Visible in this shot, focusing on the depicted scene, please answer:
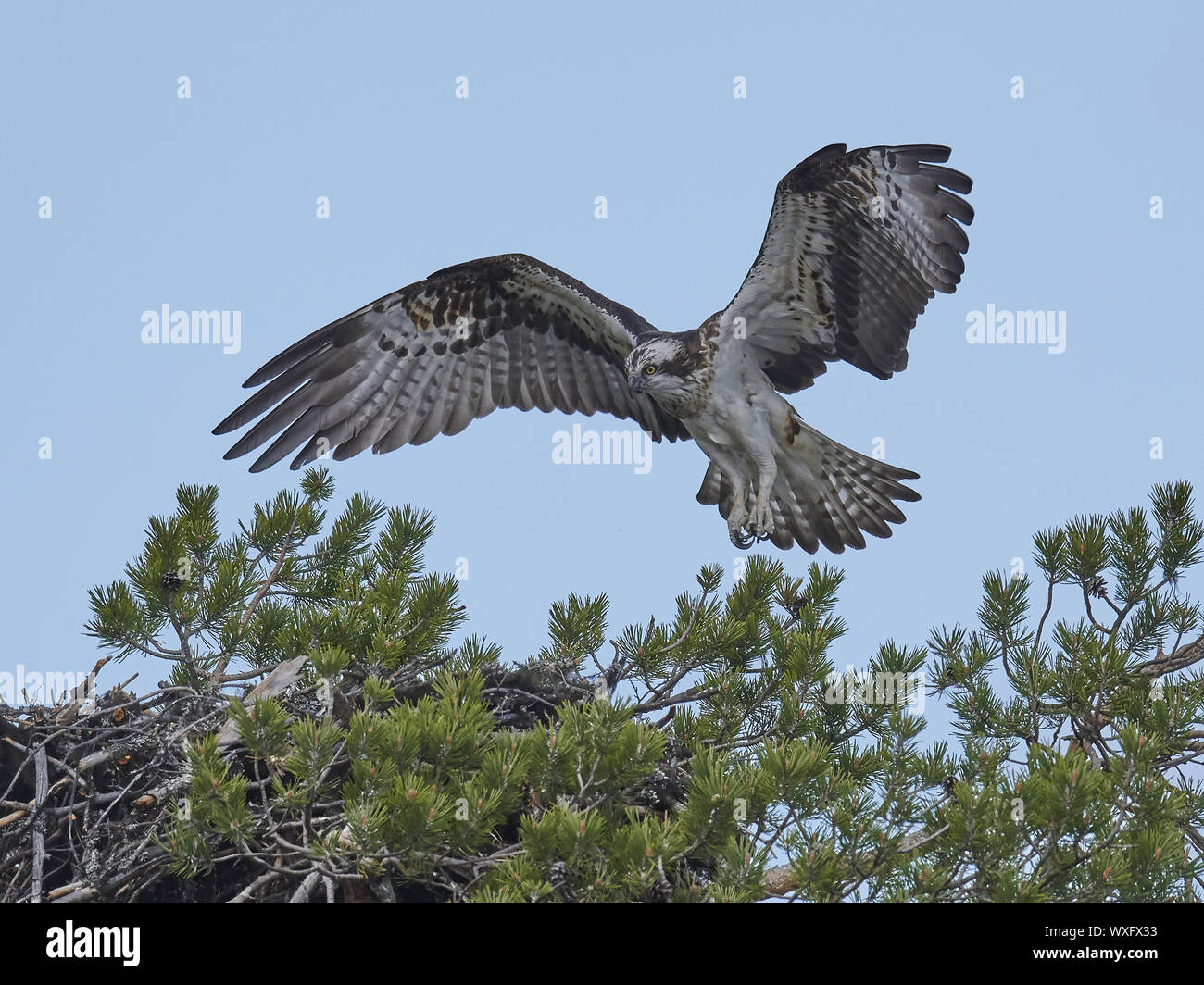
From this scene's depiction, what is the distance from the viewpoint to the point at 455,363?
896cm

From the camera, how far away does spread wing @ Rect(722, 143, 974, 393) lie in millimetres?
7289

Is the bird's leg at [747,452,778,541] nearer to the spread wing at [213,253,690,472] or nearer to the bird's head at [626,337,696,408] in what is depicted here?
the bird's head at [626,337,696,408]

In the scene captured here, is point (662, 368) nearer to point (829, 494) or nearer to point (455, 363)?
point (829, 494)

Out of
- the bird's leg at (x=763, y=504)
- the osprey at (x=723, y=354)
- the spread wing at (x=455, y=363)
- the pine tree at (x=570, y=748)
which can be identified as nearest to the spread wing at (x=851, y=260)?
the osprey at (x=723, y=354)

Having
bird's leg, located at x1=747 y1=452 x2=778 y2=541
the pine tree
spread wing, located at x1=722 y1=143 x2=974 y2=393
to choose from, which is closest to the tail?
bird's leg, located at x1=747 y1=452 x2=778 y2=541

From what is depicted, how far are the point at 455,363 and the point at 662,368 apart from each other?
189 centimetres

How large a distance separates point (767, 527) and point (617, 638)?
241 centimetres

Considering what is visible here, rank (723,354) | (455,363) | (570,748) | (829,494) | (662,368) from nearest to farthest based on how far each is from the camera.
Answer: (570,748) → (662,368) → (723,354) → (829,494) → (455,363)

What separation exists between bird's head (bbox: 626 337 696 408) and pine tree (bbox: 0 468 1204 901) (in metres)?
1.78

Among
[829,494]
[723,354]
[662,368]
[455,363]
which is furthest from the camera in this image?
[455,363]

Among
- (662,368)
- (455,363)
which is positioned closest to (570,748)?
(662,368)

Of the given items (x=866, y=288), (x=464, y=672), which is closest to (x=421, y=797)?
(x=464, y=672)

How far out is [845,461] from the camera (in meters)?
8.30
